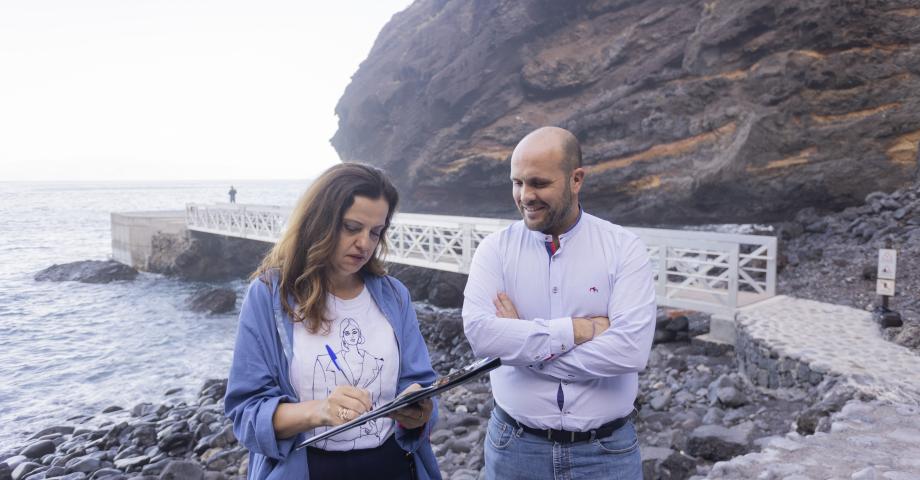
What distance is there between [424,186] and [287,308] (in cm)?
2509

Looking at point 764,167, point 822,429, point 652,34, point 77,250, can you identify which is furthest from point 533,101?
point 77,250

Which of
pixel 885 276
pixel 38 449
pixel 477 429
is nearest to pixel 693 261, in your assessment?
pixel 885 276

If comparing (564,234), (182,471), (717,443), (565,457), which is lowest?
(182,471)

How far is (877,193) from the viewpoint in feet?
46.8

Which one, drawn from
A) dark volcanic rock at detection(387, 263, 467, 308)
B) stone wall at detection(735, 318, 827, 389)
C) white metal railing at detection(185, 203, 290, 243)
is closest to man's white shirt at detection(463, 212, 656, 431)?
stone wall at detection(735, 318, 827, 389)

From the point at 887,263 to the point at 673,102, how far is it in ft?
38.8

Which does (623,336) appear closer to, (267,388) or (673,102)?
(267,388)

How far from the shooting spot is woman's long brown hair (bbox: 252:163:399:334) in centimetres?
174

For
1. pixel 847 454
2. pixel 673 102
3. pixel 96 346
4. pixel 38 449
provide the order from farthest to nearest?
pixel 673 102
pixel 96 346
pixel 38 449
pixel 847 454

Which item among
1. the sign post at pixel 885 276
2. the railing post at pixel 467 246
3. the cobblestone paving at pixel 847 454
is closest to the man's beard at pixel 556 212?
the cobblestone paving at pixel 847 454

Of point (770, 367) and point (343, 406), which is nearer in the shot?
point (343, 406)

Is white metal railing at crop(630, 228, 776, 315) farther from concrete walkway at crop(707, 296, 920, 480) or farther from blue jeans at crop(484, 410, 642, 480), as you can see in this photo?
blue jeans at crop(484, 410, 642, 480)

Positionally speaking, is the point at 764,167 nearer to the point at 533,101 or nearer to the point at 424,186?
the point at 533,101

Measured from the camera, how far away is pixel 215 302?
55.2 ft
